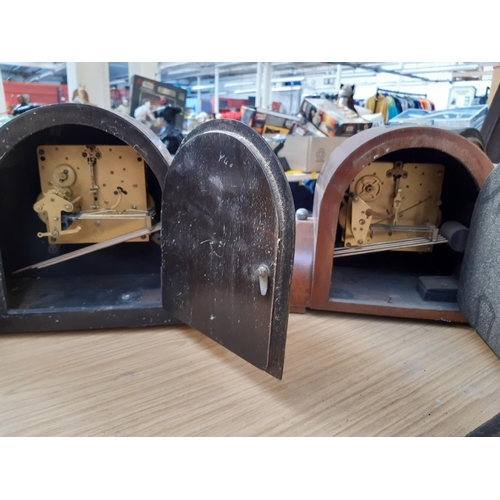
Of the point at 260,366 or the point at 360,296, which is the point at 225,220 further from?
the point at 360,296

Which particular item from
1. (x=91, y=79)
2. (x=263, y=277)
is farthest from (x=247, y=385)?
(x=91, y=79)

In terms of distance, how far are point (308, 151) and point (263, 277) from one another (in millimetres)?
1384

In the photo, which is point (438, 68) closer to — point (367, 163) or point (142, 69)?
point (142, 69)

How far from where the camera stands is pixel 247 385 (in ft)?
2.55

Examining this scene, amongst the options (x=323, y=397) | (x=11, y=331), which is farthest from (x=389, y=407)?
(x=11, y=331)

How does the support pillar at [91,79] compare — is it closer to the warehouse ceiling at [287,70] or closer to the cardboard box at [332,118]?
the warehouse ceiling at [287,70]

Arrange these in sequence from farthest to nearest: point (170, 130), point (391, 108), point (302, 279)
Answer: point (391, 108)
point (170, 130)
point (302, 279)

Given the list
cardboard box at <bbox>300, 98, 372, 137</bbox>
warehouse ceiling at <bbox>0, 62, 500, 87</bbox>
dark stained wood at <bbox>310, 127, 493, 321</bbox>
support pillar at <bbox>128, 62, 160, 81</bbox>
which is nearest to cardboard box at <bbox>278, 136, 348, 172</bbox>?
cardboard box at <bbox>300, 98, 372, 137</bbox>

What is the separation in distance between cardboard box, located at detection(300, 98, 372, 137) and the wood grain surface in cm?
119

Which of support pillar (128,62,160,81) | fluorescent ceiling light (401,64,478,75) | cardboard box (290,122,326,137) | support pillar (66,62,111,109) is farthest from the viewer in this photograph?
fluorescent ceiling light (401,64,478,75)

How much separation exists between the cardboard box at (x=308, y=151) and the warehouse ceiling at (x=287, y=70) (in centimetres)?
157

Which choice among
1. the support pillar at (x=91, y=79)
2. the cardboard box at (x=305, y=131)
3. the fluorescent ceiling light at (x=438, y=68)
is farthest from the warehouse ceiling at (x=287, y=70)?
the cardboard box at (x=305, y=131)

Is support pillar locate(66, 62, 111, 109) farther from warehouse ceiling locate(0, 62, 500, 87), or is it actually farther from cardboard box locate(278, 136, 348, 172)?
cardboard box locate(278, 136, 348, 172)

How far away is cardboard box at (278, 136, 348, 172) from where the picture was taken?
6.27ft
